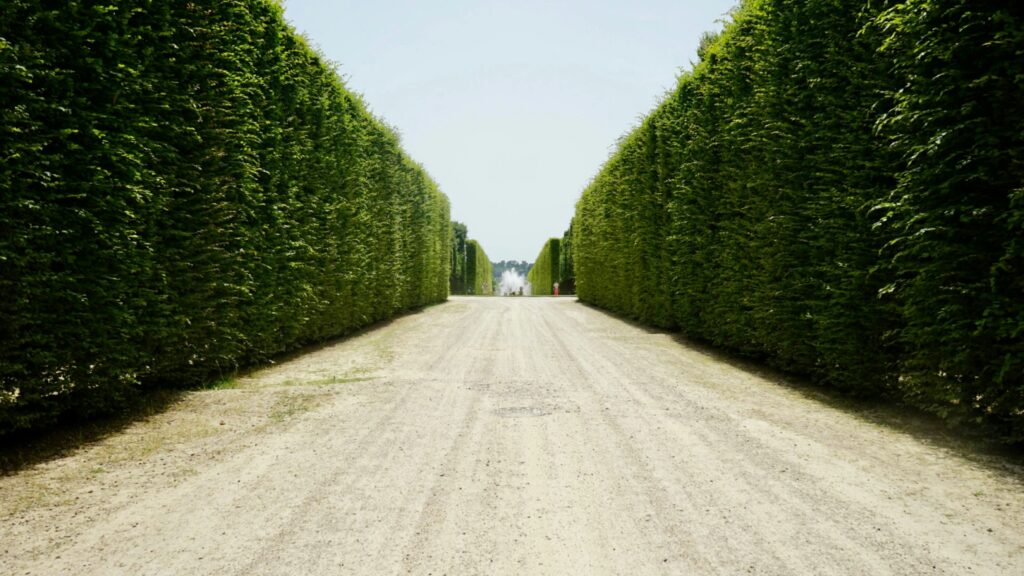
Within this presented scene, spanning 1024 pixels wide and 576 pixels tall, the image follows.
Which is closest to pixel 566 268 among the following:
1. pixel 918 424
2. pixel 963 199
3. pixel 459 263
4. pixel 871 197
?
pixel 459 263

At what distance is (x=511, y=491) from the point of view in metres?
3.28

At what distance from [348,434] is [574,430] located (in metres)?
2.03

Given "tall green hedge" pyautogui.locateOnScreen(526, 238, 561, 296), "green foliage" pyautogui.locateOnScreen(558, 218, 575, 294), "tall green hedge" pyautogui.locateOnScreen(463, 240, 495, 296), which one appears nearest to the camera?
"green foliage" pyautogui.locateOnScreen(558, 218, 575, 294)

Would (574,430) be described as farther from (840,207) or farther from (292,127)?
(292,127)

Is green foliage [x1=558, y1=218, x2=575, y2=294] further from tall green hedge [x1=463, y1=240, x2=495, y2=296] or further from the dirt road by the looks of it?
the dirt road

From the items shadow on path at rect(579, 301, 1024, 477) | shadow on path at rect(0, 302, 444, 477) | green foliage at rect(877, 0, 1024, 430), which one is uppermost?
green foliage at rect(877, 0, 1024, 430)

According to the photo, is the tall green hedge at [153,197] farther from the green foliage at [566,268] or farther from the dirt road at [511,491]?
the green foliage at [566,268]

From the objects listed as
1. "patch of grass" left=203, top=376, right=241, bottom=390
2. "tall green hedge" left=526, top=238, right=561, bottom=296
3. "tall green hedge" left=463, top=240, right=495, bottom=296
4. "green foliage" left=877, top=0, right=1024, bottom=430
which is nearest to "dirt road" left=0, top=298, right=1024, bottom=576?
"patch of grass" left=203, top=376, right=241, bottom=390

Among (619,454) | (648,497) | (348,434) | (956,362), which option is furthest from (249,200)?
(956,362)

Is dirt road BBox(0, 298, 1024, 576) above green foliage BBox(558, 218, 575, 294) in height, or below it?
below

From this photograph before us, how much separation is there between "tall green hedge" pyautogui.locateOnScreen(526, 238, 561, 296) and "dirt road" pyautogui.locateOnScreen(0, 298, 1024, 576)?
3275cm

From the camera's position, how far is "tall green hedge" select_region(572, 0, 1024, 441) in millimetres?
3916

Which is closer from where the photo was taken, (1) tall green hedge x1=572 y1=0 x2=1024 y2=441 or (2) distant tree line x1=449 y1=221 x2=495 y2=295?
(1) tall green hedge x1=572 y1=0 x2=1024 y2=441

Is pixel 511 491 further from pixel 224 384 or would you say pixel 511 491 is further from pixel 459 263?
pixel 459 263
